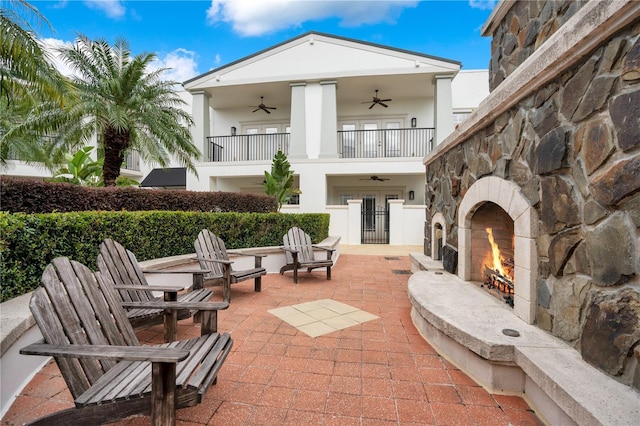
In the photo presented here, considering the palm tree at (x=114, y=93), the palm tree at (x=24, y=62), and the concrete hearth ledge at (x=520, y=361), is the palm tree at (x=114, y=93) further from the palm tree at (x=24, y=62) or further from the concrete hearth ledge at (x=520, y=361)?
the concrete hearth ledge at (x=520, y=361)

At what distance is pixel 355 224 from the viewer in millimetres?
12297

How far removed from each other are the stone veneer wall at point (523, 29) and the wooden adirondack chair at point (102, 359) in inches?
205

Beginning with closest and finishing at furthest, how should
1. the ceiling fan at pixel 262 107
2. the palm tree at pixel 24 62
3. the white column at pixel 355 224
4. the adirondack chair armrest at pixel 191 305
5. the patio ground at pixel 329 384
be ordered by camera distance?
1. the patio ground at pixel 329 384
2. the adirondack chair armrest at pixel 191 305
3. the palm tree at pixel 24 62
4. the white column at pixel 355 224
5. the ceiling fan at pixel 262 107

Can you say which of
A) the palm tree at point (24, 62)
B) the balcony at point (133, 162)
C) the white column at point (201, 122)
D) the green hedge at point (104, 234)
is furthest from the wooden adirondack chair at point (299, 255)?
the balcony at point (133, 162)

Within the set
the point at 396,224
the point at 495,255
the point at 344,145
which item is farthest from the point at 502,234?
the point at 344,145

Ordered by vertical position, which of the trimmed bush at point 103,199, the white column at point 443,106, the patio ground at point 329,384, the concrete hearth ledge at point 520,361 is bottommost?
the patio ground at point 329,384

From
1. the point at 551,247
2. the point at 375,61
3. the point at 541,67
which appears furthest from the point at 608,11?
the point at 375,61

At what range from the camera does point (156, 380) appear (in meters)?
1.53

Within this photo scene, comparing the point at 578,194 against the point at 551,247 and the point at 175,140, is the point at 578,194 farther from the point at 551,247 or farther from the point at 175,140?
the point at 175,140

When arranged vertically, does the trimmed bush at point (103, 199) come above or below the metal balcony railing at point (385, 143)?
below

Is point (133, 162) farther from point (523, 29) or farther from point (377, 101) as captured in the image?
point (523, 29)

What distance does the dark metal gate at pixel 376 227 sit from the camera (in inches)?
527

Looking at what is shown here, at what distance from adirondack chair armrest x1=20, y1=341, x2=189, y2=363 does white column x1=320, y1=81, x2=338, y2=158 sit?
1168 centimetres

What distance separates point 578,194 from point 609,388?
1307 mm
